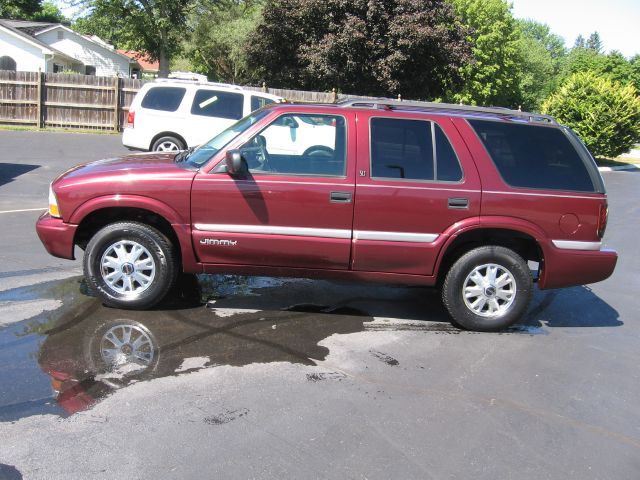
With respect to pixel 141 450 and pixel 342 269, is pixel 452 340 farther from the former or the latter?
pixel 141 450

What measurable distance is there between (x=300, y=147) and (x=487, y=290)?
2.07 meters

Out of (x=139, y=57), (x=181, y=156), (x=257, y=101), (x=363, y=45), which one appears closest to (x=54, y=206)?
(x=181, y=156)

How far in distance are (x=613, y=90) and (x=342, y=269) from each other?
2553 cm

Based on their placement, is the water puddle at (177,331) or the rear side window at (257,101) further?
the rear side window at (257,101)

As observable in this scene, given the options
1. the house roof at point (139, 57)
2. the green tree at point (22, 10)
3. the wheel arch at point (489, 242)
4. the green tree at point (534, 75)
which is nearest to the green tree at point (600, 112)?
the wheel arch at point (489, 242)

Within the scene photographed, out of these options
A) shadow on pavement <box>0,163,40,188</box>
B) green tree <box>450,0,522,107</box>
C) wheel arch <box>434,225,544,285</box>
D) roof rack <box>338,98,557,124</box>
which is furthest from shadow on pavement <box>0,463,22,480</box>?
green tree <box>450,0,522,107</box>

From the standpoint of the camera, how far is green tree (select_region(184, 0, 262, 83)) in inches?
1699

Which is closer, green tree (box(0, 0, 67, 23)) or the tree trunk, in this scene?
the tree trunk

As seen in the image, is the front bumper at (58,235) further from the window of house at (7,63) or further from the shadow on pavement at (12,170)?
the window of house at (7,63)

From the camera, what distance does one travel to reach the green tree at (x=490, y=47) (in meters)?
55.2

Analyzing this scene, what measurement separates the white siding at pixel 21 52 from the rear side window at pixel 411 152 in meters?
38.6

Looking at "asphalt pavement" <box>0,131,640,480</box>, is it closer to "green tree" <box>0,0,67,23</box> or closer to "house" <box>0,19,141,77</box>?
"house" <box>0,19,141,77</box>

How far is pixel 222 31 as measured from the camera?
147ft

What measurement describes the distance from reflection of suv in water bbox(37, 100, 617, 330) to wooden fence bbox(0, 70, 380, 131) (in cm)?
1842
